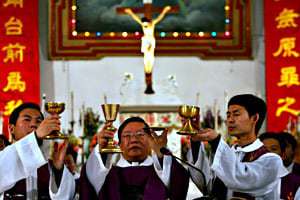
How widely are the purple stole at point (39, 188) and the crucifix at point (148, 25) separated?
5982mm

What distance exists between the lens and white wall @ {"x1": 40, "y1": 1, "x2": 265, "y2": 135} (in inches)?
471

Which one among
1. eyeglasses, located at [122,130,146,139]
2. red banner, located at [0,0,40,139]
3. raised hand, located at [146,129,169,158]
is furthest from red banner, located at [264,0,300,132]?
raised hand, located at [146,129,169,158]

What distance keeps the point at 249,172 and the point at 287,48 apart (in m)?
6.58

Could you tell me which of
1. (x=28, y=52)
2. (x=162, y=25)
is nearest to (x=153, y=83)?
(x=162, y=25)

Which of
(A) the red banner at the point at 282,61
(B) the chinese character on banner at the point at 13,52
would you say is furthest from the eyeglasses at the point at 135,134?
(B) the chinese character on banner at the point at 13,52

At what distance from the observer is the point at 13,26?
11.6 metres

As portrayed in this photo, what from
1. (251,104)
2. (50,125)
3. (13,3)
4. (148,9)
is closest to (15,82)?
(13,3)

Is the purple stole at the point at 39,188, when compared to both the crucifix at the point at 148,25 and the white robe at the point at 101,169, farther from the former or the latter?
the crucifix at the point at 148,25

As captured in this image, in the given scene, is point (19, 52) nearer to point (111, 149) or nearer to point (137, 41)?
point (137, 41)

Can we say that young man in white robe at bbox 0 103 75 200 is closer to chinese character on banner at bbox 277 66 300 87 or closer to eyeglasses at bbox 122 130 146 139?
eyeglasses at bbox 122 130 146 139

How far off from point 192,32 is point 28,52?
252 centimetres

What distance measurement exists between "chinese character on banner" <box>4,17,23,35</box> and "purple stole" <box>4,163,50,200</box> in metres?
6.28

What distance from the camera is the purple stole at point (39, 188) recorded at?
5488 mm

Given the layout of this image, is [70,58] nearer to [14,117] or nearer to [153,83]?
[153,83]
